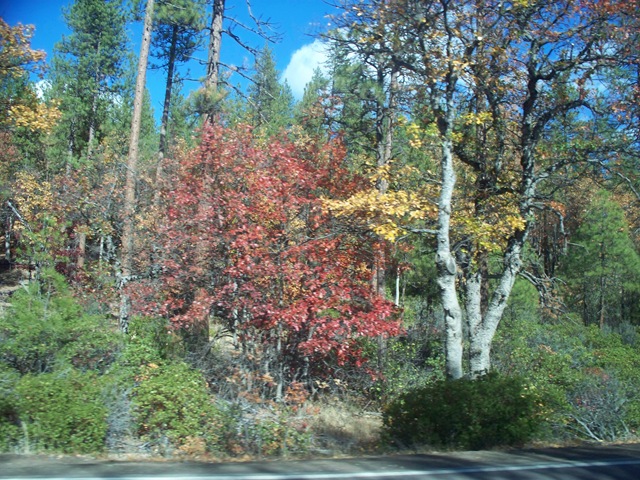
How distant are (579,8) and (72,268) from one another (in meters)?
20.1

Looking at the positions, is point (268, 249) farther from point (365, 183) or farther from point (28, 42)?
point (28, 42)

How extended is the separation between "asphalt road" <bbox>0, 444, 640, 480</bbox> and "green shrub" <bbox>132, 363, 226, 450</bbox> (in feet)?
6.39

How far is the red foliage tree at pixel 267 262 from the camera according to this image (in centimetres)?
1200

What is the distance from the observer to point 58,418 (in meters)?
8.22

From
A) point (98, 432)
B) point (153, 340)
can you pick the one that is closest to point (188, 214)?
point (153, 340)

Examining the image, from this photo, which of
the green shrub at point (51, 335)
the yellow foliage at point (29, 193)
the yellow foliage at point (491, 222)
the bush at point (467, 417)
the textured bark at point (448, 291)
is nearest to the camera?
the bush at point (467, 417)

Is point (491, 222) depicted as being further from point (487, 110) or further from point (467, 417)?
point (467, 417)

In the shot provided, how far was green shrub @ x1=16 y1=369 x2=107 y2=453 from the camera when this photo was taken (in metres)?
8.16

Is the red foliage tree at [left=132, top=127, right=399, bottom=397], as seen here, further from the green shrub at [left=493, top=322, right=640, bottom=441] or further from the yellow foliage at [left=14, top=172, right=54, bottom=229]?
the yellow foliage at [left=14, top=172, right=54, bottom=229]

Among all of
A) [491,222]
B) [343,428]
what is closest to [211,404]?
[343,428]

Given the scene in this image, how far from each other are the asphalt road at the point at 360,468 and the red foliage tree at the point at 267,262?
4.55 metres

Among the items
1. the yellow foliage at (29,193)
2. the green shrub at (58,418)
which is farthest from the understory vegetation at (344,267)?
the yellow foliage at (29,193)

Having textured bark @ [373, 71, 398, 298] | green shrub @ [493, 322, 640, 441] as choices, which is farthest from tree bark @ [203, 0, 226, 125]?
green shrub @ [493, 322, 640, 441]

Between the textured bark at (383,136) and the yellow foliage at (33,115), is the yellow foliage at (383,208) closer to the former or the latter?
the textured bark at (383,136)
